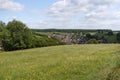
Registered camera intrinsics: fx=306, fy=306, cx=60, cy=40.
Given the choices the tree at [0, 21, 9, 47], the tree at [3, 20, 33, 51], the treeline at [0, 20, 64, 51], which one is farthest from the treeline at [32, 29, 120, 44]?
the tree at [0, 21, 9, 47]

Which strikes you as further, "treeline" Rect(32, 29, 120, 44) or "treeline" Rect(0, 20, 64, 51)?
"treeline" Rect(32, 29, 120, 44)

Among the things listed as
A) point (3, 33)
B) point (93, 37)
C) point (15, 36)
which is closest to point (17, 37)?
point (15, 36)


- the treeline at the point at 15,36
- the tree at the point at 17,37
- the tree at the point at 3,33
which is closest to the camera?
the tree at the point at 3,33

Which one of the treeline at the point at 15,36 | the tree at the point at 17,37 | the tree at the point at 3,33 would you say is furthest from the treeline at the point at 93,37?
the tree at the point at 3,33

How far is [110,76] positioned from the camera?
17.3 m

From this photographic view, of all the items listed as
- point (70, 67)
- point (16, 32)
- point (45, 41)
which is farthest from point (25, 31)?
point (70, 67)

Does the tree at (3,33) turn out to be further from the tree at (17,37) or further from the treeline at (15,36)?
the tree at (17,37)

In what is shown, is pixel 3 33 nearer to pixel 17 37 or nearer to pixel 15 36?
pixel 15 36

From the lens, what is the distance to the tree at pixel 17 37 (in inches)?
3383

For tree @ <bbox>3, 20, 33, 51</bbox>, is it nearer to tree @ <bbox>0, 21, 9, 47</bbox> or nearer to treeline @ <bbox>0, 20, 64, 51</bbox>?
treeline @ <bbox>0, 20, 64, 51</bbox>

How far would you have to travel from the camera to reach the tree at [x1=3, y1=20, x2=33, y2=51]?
3383 inches

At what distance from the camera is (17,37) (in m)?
86.4

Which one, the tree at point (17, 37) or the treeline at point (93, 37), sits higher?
the tree at point (17, 37)

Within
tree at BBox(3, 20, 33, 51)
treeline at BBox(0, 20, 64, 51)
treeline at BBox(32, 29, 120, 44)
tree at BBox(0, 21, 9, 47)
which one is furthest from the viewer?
treeline at BBox(32, 29, 120, 44)
